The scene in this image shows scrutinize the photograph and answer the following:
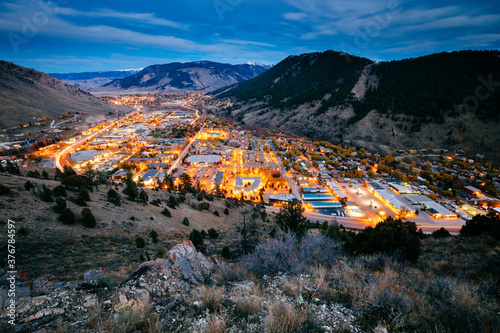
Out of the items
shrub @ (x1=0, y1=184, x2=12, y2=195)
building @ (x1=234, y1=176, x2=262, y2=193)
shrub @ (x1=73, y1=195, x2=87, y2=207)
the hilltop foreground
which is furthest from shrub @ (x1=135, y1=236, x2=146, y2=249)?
building @ (x1=234, y1=176, x2=262, y2=193)

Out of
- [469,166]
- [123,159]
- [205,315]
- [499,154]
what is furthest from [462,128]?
[123,159]

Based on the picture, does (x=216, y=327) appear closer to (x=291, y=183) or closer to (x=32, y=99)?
(x=291, y=183)

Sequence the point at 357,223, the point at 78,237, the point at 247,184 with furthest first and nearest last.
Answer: the point at 247,184 < the point at 357,223 < the point at 78,237

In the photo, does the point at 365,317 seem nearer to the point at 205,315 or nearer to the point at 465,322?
the point at 465,322

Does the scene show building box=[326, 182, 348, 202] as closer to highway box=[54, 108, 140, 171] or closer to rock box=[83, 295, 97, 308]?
rock box=[83, 295, 97, 308]

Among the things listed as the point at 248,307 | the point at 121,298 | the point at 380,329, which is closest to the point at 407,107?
the point at 380,329
